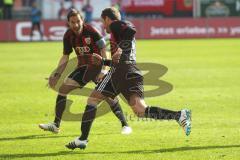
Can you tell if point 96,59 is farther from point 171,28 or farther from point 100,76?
point 171,28

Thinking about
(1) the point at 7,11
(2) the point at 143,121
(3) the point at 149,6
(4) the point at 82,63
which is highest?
(4) the point at 82,63

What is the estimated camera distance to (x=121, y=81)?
34.2ft

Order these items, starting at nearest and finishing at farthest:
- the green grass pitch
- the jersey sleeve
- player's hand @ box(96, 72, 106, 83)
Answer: the green grass pitch < player's hand @ box(96, 72, 106, 83) < the jersey sleeve

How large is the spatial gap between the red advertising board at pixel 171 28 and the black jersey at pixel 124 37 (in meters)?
31.0

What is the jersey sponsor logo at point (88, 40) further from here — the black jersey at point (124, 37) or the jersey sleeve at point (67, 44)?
the black jersey at point (124, 37)

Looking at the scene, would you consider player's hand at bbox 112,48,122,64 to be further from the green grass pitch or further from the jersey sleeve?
the jersey sleeve

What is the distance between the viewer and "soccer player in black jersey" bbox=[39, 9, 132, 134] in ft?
38.5

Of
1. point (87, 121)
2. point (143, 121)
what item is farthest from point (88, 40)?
point (143, 121)

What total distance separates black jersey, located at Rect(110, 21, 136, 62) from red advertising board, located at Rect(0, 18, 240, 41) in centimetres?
3104

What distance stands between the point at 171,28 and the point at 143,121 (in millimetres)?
29253

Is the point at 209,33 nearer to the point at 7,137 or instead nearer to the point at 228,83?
the point at 228,83

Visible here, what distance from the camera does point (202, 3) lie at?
1960 inches

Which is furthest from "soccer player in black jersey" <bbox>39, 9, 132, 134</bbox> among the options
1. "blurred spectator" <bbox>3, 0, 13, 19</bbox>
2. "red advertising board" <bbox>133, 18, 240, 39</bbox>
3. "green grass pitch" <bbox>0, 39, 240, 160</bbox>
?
"blurred spectator" <bbox>3, 0, 13, 19</bbox>

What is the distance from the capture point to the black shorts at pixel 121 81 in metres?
10.4
